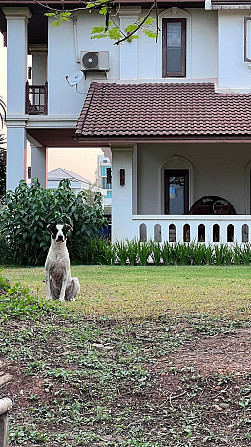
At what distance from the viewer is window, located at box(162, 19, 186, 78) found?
21.2 m

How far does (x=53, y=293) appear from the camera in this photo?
9.48 meters

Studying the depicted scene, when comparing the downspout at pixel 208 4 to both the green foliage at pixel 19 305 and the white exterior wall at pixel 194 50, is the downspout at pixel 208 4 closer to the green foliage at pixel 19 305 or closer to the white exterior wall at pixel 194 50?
the white exterior wall at pixel 194 50

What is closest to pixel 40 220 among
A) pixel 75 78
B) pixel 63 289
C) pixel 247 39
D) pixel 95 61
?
pixel 75 78

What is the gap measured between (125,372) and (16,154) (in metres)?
15.5

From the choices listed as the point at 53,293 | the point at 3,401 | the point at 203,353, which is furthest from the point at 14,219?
the point at 3,401

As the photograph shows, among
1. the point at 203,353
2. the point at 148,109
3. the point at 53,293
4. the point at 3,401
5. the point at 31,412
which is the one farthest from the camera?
the point at 148,109

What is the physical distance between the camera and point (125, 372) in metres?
5.95

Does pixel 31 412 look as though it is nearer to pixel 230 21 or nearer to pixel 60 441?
pixel 60 441

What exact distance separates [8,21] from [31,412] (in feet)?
57.4

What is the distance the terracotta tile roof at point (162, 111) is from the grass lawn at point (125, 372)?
9.46 m

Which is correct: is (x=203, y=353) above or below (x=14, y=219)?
below

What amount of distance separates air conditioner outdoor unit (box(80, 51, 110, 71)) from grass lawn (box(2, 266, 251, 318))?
7.41 m

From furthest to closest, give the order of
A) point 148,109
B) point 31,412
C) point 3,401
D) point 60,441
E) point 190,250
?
point 148,109, point 190,250, point 31,412, point 60,441, point 3,401

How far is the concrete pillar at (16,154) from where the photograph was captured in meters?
20.7
